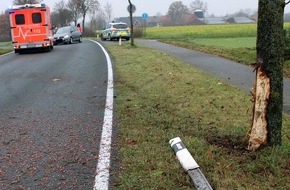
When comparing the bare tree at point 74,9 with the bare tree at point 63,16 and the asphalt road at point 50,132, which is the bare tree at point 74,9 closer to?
the bare tree at point 63,16

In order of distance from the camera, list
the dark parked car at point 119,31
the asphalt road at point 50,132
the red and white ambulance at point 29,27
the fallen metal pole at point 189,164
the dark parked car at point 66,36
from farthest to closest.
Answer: the dark parked car at point 119,31 < the dark parked car at point 66,36 < the red and white ambulance at point 29,27 < the asphalt road at point 50,132 < the fallen metal pole at point 189,164

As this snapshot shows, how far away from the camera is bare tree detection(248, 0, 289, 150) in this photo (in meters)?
4.48

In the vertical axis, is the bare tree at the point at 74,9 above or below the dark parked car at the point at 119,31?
above

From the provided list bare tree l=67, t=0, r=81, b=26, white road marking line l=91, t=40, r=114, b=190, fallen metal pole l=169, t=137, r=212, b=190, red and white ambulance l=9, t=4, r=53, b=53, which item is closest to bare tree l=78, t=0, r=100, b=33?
bare tree l=67, t=0, r=81, b=26

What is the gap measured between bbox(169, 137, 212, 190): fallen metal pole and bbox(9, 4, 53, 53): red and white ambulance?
1974 cm

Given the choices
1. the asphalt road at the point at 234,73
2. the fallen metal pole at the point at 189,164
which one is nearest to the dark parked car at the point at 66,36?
the asphalt road at the point at 234,73

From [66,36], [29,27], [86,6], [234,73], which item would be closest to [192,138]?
[234,73]

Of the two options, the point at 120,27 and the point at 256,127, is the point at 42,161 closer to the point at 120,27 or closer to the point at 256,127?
the point at 256,127

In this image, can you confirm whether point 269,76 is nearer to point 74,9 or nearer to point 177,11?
point 74,9

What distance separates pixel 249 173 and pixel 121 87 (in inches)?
239

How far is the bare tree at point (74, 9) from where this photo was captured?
70.4 m

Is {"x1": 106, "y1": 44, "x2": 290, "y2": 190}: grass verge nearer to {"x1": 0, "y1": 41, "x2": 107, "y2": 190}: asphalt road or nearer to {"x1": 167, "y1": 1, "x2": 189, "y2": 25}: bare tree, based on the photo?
{"x1": 0, "y1": 41, "x2": 107, "y2": 190}: asphalt road

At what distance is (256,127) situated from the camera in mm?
4641

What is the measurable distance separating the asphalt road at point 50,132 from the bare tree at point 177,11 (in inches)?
4411
